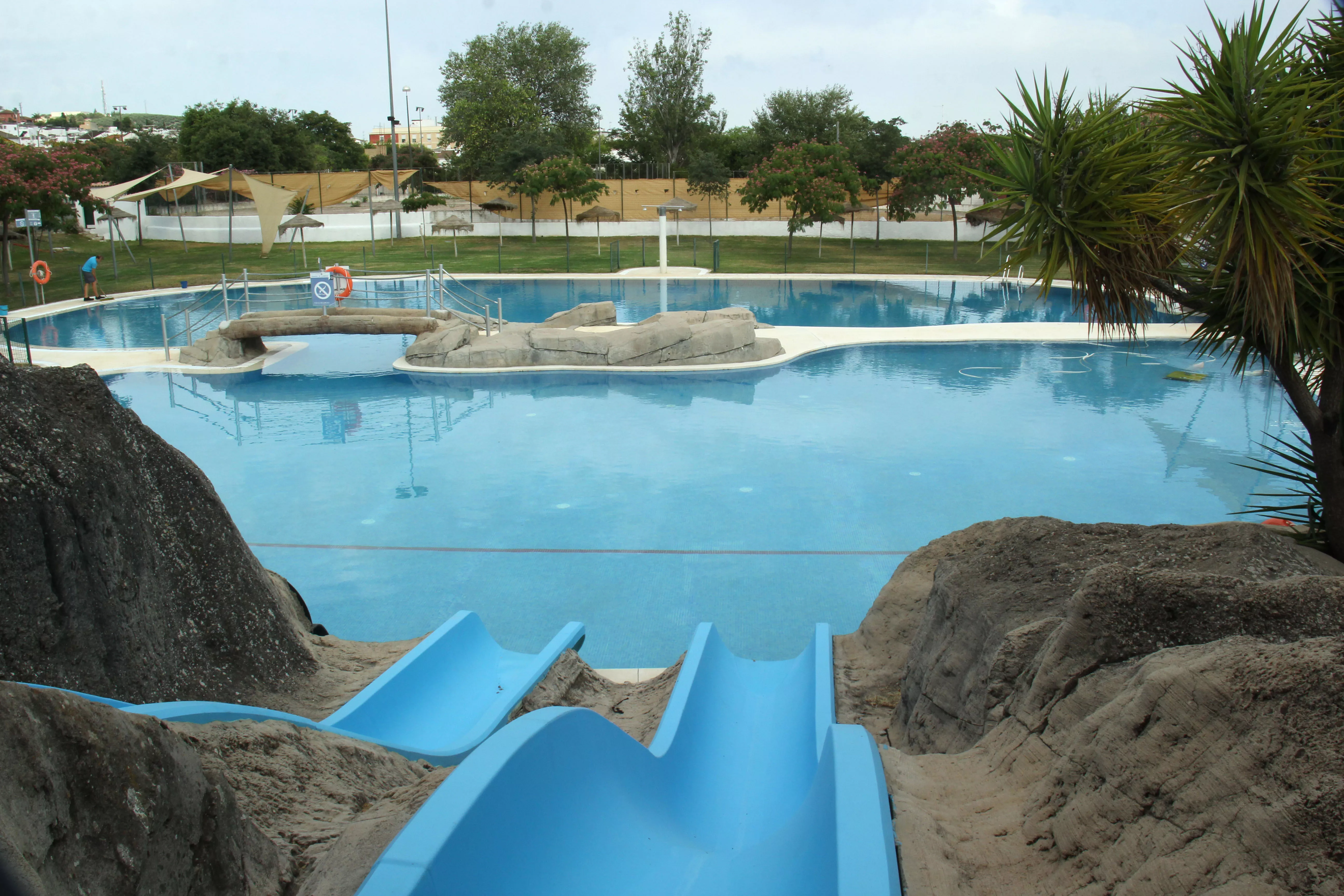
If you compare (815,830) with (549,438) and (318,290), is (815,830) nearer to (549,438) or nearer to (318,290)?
(549,438)

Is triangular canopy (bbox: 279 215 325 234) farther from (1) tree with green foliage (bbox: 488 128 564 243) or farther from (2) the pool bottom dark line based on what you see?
(2) the pool bottom dark line

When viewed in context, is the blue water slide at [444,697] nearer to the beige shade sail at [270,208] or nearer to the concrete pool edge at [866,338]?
the concrete pool edge at [866,338]

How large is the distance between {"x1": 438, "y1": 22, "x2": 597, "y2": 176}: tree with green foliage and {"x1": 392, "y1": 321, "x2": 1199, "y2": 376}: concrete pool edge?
3976 centimetres

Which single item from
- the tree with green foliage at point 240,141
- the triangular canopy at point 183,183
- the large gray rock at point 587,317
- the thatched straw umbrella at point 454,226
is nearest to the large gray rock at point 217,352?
the large gray rock at point 587,317

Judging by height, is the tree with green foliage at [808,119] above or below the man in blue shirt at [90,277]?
above

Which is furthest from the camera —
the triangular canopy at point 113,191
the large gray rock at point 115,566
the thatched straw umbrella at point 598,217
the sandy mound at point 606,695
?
the thatched straw umbrella at point 598,217

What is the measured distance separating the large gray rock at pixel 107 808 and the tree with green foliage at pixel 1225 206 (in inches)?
165

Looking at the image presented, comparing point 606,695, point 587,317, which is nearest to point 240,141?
point 587,317

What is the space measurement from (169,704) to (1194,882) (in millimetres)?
2627

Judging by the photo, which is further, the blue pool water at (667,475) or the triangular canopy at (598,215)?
the triangular canopy at (598,215)

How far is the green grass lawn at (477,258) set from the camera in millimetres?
30922

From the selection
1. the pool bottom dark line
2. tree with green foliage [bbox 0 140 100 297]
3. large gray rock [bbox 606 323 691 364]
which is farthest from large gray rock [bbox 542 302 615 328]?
tree with green foliage [bbox 0 140 100 297]

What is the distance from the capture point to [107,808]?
157 centimetres

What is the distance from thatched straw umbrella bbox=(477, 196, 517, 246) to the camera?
1763 inches
